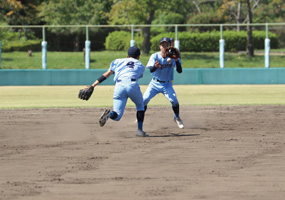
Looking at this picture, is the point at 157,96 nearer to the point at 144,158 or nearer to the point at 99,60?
the point at 99,60

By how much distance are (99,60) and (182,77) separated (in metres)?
4.70

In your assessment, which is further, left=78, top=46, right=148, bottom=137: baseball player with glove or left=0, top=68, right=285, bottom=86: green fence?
left=0, top=68, right=285, bottom=86: green fence

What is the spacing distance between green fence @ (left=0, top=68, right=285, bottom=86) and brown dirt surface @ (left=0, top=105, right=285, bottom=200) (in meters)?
12.3

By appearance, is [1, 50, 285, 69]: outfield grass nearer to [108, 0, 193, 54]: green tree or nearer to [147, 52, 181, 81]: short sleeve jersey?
[108, 0, 193, 54]: green tree

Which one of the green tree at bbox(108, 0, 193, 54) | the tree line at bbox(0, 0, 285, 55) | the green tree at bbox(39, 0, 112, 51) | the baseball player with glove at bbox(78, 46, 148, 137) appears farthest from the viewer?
the green tree at bbox(39, 0, 112, 51)

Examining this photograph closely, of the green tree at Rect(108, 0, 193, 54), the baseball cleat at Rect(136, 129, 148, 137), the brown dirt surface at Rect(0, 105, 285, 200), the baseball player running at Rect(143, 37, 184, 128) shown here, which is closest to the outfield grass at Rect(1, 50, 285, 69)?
the green tree at Rect(108, 0, 193, 54)

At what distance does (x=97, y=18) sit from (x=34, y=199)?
38831mm

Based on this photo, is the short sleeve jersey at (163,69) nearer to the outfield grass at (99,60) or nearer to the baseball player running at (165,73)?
the baseball player running at (165,73)

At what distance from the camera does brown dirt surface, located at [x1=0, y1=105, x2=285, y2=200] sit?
657cm

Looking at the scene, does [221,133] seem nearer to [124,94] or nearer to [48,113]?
[124,94]

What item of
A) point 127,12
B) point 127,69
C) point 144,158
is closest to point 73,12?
point 127,12

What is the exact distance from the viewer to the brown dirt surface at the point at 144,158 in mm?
6574

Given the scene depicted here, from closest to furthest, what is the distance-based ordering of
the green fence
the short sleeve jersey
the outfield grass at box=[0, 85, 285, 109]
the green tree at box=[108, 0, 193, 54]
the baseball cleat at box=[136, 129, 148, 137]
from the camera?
the baseball cleat at box=[136, 129, 148, 137] < the short sleeve jersey < the outfield grass at box=[0, 85, 285, 109] < the green fence < the green tree at box=[108, 0, 193, 54]

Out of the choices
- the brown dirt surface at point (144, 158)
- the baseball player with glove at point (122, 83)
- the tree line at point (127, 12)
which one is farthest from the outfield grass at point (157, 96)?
the baseball player with glove at point (122, 83)
